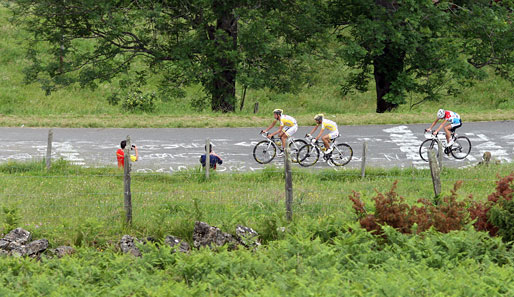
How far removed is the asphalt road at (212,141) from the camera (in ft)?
60.6

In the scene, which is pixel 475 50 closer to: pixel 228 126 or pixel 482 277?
pixel 228 126

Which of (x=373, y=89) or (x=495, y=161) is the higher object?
(x=373, y=89)

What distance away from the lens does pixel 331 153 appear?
754 inches

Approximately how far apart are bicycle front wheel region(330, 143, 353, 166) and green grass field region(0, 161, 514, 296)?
3.58 m

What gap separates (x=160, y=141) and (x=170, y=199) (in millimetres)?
7189

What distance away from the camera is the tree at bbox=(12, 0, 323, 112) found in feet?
85.0

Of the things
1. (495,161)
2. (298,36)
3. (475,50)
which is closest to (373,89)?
(475,50)

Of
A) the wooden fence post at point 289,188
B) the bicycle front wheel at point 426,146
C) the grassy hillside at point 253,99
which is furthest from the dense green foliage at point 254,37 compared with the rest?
the wooden fence post at point 289,188

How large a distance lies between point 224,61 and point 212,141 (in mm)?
8076

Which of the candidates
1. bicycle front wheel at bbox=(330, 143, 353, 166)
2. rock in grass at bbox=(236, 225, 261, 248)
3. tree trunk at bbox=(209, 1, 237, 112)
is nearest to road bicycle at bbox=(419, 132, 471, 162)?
bicycle front wheel at bbox=(330, 143, 353, 166)

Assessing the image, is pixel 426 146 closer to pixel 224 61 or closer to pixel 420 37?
pixel 420 37

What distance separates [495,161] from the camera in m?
18.0

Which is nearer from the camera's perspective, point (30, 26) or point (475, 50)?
point (30, 26)

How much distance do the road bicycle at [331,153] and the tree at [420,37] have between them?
847 cm
